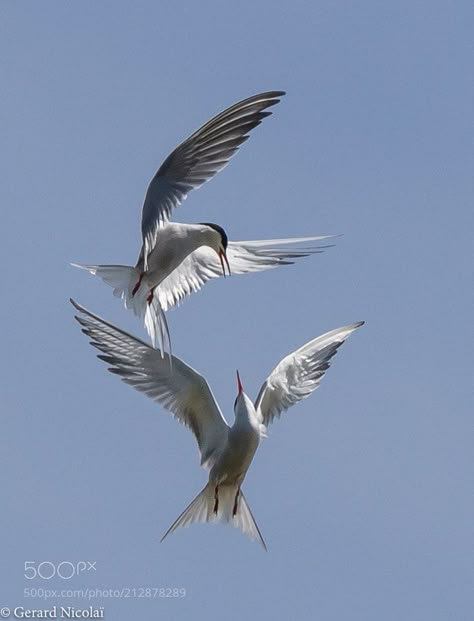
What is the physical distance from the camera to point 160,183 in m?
12.7

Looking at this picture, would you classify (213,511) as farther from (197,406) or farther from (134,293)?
(134,293)

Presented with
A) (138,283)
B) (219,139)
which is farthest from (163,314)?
(219,139)

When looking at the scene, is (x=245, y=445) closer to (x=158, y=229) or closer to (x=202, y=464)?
(x=202, y=464)

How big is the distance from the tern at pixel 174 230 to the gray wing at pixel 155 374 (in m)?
0.33

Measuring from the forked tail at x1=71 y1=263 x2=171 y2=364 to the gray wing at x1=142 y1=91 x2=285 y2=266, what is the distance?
308 millimetres

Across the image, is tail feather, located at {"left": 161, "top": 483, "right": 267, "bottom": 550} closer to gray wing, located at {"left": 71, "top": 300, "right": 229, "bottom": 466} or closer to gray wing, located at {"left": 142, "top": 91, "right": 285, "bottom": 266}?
gray wing, located at {"left": 71, "top": 300, "right": 229, "bottom": 466}

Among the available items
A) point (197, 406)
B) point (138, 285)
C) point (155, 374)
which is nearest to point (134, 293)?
point (138, 285)

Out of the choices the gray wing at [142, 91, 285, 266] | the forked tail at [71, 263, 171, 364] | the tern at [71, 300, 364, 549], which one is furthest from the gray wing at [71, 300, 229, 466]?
the gray wing at [142, 91, 285, 266]

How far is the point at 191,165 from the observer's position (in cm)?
1275

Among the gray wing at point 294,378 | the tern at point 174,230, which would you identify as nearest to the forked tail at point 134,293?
the tern at point 174,230

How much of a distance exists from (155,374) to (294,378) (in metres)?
1.04

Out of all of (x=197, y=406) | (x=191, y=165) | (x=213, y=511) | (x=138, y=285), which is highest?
(x=191, y=165)

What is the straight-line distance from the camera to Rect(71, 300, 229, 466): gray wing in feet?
43.7

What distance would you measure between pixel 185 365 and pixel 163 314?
0.39 metres
